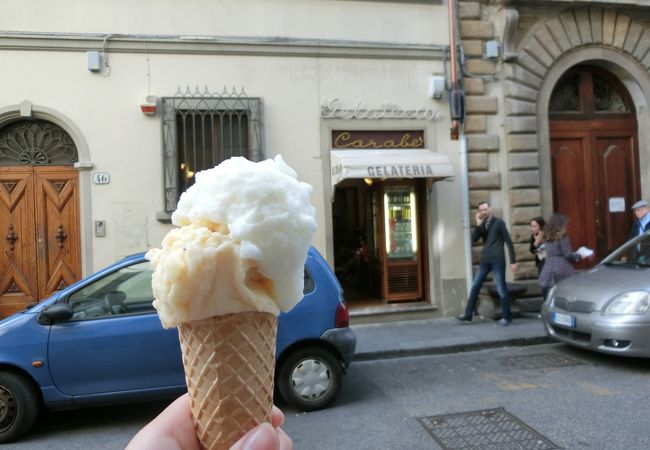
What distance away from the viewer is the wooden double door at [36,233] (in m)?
8.37

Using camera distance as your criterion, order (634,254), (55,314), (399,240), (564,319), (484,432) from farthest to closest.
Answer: (399,240) < (634,254) < (564,319) < (55,314) < (484,432)

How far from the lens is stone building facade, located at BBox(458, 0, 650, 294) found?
9742mm

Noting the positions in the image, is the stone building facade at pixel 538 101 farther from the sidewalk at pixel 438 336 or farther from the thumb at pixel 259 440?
the thumb at pixel 259 440

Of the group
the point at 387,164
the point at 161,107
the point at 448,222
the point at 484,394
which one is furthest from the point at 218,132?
the point at 484,394

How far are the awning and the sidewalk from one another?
8.52ft

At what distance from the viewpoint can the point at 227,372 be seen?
1644 millimetres

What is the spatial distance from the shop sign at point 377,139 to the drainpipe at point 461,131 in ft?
2.26

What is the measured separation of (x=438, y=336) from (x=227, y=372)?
22.8ft

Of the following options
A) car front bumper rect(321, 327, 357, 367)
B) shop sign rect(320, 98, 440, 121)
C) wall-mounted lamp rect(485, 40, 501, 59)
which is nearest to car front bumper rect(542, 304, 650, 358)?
car front bumper rect(321, 327, 357, 367)

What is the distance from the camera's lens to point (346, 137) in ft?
31.0

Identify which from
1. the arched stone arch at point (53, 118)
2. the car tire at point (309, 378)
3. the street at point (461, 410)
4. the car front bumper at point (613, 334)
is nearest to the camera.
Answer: the street at point (461, 410)

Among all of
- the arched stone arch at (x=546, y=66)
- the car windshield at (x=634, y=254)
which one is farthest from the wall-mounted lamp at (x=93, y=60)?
the car windshield at (x=634, y=254)

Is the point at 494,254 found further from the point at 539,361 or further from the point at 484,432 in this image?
the point at 484,432

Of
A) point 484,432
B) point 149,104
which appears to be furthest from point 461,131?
point 484,432
